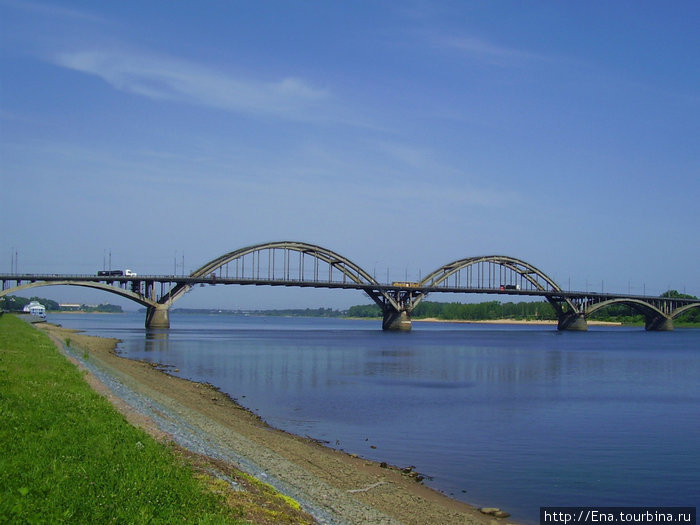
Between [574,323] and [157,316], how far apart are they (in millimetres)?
78989

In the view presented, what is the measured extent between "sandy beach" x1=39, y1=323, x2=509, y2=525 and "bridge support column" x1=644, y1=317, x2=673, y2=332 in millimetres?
136759

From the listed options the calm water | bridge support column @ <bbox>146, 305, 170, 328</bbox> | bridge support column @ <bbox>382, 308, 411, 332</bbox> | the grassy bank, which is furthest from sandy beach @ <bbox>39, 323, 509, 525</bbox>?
bridge support column @ <bbox>382, 308, 411, 332</bbox>

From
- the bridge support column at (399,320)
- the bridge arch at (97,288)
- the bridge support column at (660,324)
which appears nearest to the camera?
the bridge arch at (97,288)

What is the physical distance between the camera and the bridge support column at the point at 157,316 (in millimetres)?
97169

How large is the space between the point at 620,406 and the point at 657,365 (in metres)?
26.3

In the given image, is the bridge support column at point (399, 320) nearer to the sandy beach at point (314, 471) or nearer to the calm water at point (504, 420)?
the calm water at point (504, 420)

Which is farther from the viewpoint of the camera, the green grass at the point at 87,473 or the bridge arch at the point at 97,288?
the bridge arch at the point at 97,288

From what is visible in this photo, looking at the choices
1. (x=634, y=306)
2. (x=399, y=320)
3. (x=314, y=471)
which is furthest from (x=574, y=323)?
(x=314, y=471)

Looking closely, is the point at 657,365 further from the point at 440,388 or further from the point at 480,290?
the point at 480,290

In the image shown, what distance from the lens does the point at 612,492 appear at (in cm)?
1396

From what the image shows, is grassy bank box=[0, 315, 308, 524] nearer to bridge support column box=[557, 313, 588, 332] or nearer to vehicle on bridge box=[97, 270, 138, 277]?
vehicle on bridge box=[97, 270, 138, 277]

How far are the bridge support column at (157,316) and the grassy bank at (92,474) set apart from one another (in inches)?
3392

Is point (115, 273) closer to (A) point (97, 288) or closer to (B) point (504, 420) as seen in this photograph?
(A) point (97, 288)

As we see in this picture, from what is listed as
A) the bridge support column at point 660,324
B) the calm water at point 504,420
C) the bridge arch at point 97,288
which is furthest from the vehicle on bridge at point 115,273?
the bridge support column at point 660,324
